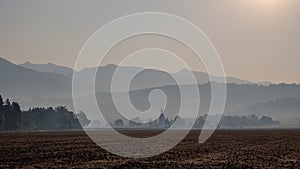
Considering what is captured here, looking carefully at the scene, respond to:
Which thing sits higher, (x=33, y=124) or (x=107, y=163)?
(x=33, y=124)

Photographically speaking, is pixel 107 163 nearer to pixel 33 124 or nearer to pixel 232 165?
pixel 232 165

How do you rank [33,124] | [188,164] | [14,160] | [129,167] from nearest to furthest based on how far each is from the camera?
[129,167] → [188,164] → [14,160] → [33,124]

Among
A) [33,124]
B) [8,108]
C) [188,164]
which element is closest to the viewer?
[188,164]

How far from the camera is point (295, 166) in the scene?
32188 mm

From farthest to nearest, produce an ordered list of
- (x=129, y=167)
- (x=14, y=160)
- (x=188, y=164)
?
(x=14, y=160) < (x=188, y=164) < (x=129, y=167)

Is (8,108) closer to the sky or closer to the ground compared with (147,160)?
closer to the sky

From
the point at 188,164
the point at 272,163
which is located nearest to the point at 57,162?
the point at 188,164

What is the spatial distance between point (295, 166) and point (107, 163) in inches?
474

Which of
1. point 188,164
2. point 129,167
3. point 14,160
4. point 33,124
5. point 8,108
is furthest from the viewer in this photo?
point 33,124

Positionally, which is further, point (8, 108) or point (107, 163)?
point (8, 108)

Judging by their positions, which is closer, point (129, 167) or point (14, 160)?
point (129, 167)

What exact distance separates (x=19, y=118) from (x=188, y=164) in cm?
14742

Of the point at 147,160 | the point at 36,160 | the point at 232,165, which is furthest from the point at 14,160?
the point at 232,165

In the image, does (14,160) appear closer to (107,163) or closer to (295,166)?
(107,163)
